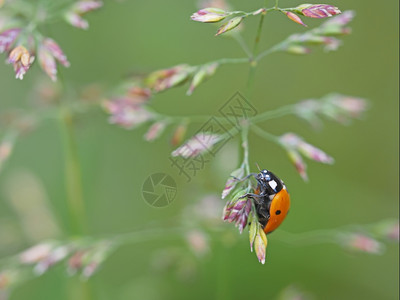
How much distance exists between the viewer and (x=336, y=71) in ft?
18.7

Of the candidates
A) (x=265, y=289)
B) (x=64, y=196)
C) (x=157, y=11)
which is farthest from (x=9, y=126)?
(x=157, y=11)

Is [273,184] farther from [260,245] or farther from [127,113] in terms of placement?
[127,113]

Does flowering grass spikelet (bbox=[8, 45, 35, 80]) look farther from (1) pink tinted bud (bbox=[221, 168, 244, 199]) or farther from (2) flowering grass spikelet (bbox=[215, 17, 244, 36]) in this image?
(1) pink tinted bud (bbox=[221, 168, 244, 199])

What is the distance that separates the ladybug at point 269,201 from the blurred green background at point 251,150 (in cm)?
172

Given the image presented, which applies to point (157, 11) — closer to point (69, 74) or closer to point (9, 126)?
point (69, 74)

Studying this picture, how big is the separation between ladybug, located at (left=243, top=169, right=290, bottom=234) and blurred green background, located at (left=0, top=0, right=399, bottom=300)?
67.9 inches

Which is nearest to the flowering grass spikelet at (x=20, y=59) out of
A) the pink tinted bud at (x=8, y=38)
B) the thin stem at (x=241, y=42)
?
the pink tinted bud at (x=8, y=38)

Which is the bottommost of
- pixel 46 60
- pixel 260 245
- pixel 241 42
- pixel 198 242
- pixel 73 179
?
pixel 198 242

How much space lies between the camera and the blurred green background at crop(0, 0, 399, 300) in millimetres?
4629

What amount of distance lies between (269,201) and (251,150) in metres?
2.71

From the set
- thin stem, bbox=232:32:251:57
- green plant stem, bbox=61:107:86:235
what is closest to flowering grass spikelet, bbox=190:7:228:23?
thin stem, bbox=232:32:251:57

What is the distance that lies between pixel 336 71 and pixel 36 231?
136 inches

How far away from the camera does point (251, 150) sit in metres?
5.34

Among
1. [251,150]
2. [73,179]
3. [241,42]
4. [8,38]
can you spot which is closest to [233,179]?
[241,42]
